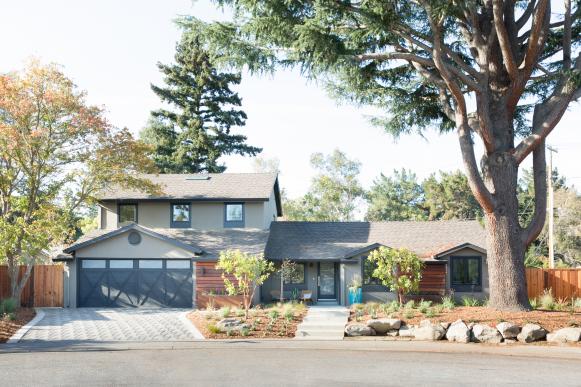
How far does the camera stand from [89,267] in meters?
30.3

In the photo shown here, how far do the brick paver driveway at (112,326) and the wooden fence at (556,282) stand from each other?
1605cm

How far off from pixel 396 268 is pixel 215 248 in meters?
8.70

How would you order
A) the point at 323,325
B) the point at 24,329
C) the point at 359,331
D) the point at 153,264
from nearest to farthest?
the point at 359,331 < the point at 24,329 < the point at 323,325 < the point at 153,264

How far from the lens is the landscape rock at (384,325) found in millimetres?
21094

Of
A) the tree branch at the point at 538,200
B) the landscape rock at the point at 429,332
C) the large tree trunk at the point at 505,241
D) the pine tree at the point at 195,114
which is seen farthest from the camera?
the pine tree at the point at 195,114

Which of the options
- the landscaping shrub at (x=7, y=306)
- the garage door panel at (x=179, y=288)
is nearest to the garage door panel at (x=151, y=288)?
the garage door panel at (x=179, y=288)

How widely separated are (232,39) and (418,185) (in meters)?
40.6

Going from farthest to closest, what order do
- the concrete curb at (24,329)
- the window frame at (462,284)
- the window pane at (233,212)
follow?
the window pane at (233,212)
the window frame at (462,284)
the concrete curb at (24,329)

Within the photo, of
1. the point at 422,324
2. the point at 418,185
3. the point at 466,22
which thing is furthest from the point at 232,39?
the point at 418,185

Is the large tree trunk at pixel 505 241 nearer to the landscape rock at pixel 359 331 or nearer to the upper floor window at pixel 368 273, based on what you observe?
the landscape rock at pixel 359 331

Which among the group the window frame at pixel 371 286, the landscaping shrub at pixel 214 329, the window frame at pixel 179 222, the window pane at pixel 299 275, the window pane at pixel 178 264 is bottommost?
the landscaping shrub at pixel 214 329

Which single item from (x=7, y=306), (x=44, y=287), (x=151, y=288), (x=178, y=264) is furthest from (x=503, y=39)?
(x=44, y=287)

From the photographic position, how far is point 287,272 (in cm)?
3078

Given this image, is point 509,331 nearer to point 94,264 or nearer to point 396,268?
point 396,268
